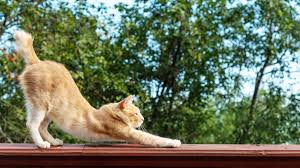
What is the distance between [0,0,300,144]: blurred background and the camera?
651 centimetres

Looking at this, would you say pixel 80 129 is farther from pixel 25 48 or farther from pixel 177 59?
pixel 177 59

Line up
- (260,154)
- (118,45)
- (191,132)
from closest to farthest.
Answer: (260,154) < (118,45) < (191,132)

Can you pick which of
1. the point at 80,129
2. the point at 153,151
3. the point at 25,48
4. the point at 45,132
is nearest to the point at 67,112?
the point at 80,129

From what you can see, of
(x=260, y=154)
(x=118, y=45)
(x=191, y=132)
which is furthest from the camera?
(x=191, y=132)

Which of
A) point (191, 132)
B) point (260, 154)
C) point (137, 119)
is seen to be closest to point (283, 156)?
point (260, 154)

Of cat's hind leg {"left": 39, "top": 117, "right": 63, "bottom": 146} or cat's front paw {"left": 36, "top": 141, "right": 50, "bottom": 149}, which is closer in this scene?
cat's front paw {"left": 36, "top": 141, "right": 50, "bottom": 149}

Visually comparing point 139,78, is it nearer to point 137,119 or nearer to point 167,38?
point 167,38

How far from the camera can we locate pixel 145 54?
7355 millimetres

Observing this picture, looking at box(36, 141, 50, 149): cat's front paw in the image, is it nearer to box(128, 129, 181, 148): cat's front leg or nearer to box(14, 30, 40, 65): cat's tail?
box(128, 129, 181, 148): cat's front leg

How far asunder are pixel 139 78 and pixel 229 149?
494cm

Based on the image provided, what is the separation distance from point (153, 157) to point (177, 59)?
16.6ft

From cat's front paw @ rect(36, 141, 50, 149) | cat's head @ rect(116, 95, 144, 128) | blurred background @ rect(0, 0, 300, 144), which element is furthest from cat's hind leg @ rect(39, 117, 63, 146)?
blurred background @ rect(0, 0, 300, 144)

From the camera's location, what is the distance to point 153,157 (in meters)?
2.33

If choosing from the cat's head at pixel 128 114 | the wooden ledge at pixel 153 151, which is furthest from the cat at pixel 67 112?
the wooden ledge at pixel 153 151
